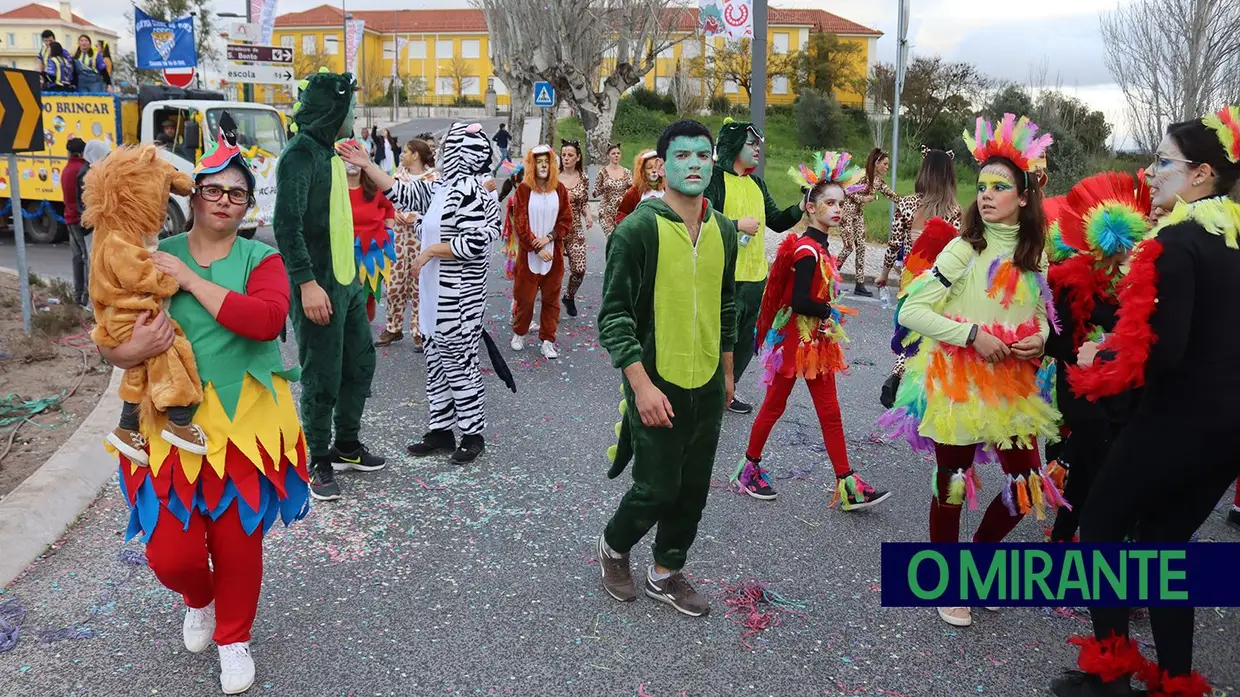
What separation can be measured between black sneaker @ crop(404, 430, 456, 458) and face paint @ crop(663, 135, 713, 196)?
112 inches

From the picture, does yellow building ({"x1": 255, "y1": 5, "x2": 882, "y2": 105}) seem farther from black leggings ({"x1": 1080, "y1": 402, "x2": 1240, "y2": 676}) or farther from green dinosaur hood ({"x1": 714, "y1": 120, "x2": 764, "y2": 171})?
black leggings ({"x1": 1080, "y1": 402, "x2": 1240, "y2": 676})

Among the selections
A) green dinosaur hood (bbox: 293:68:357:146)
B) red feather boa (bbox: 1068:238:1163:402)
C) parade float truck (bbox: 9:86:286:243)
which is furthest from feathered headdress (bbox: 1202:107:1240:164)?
parade float truck (bbox: 9:86:286:243)

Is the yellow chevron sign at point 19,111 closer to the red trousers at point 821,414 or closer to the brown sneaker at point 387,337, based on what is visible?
the brown sneaker at point 387,337

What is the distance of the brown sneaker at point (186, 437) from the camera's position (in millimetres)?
2924

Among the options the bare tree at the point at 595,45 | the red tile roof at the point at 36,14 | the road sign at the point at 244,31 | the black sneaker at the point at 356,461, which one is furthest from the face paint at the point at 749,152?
the red tile roof at the point at 36,14

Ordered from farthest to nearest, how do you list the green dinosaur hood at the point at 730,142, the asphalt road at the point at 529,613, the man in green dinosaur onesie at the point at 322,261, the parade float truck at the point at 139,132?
the parade float truck at the point at 139,132 < the green dinosaur hood at the point at 730,142 < the man in green dinosaur onesie at the point at 322,261 < the asphalt road at the point at 529,613

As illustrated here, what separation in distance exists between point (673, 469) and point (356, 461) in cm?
242

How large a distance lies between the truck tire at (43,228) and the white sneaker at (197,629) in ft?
47.6

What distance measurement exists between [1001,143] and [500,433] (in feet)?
11.8

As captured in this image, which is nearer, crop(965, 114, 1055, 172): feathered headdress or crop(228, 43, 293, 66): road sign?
crop(965, 114, 1055, 172): feathered headdress

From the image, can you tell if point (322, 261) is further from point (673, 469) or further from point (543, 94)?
point (543, 94)

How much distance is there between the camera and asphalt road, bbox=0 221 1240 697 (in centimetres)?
317

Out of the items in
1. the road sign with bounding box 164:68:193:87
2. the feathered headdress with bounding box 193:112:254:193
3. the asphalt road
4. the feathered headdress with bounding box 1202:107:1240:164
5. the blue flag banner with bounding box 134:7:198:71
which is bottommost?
the asphalt road

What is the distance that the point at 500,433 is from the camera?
237 inches
